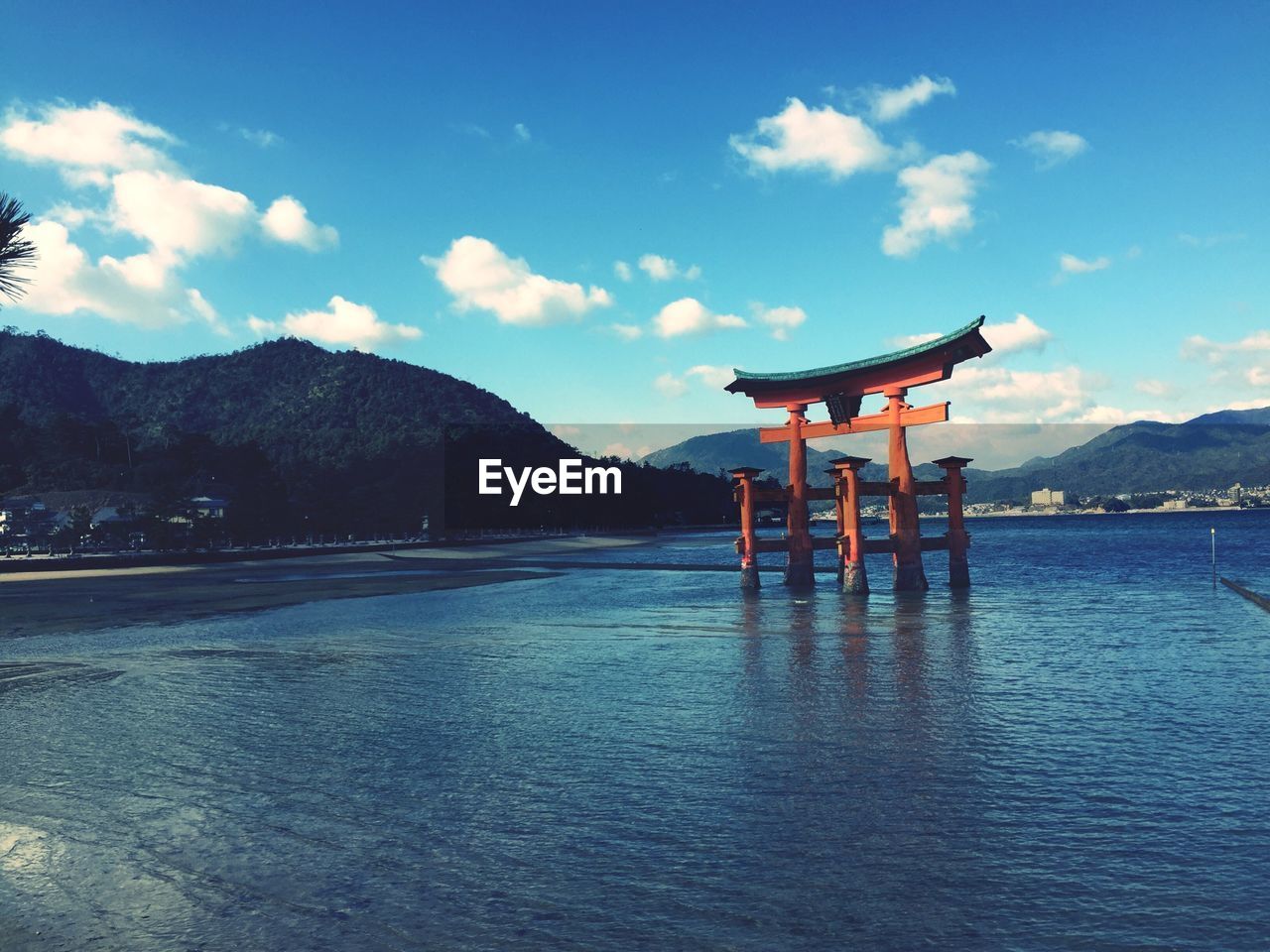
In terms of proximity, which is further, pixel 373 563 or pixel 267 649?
pixel 373 563

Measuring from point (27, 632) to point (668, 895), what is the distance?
2862 centimetres

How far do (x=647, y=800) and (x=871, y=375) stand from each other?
89.3 feet

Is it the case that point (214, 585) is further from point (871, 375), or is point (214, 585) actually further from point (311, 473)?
point (311, 473)

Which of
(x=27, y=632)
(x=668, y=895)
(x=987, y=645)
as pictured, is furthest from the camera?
(x=27, y=632)

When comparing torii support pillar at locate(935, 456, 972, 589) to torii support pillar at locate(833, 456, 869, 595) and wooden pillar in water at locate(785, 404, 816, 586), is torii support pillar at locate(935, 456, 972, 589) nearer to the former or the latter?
torii support pillar at locate(833, 456, 869, 595)

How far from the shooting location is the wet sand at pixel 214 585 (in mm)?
32500

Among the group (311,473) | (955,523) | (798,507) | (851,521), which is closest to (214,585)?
(798,507)

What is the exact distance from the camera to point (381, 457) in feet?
424

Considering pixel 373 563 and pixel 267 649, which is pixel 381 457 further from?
pixel 267 649

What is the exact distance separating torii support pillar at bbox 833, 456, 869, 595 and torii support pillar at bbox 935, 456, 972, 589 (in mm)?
3219

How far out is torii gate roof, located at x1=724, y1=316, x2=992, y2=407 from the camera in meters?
30.6

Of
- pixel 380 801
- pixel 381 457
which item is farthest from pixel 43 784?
pixel 381 457

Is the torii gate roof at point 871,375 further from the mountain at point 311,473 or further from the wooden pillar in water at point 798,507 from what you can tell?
the mountain at point 311,473

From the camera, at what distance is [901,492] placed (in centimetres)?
3309
